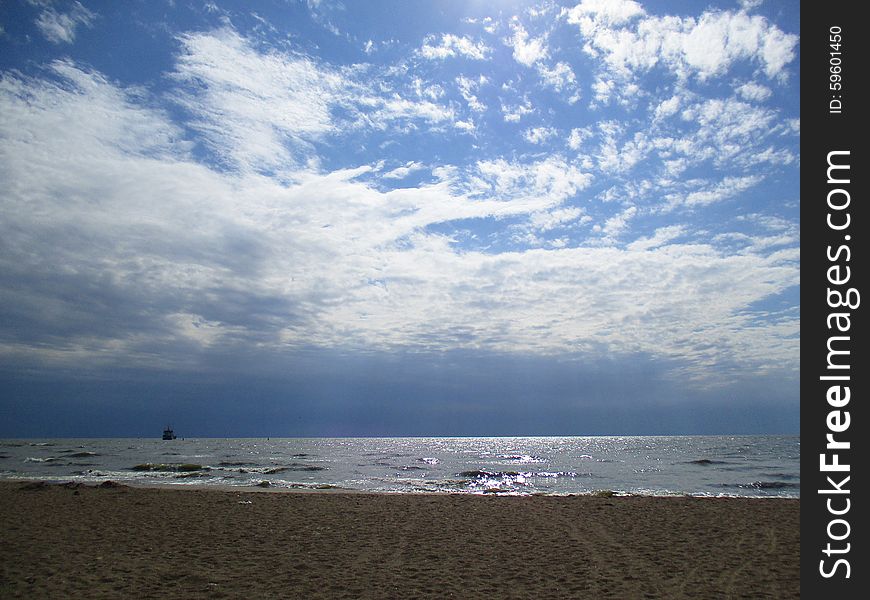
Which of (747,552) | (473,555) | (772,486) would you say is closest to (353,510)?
(473,555)

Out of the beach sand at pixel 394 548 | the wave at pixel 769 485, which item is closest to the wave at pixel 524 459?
the wave at pixel 769 485

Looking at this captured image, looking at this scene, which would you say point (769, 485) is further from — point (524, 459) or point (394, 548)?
point (524, 459)

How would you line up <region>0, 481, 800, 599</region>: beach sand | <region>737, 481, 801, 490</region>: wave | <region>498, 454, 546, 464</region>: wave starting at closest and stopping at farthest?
1. <region>0, 481, 800, 599</region>: beach sand
2. <region>737, 481, 801, 490</region>: wave
3. <region>498, 454, 546, 464</region>: wave

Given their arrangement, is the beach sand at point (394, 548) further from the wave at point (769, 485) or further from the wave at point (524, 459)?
the wave at point (524, 459)

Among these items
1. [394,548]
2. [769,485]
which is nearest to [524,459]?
[769,485]

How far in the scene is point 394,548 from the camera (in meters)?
12.4

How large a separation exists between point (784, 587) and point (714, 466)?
42243 millimetres

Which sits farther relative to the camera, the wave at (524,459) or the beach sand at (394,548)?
the wave at (524,459)

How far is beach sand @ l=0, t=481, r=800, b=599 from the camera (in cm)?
934

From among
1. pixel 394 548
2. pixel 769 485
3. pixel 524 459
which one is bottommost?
pixel 524 459

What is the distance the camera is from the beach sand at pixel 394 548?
30.7 ft

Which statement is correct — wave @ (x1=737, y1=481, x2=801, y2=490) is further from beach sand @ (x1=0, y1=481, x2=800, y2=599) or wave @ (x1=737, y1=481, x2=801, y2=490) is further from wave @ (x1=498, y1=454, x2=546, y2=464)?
wave @ (x1=498, y1=454, x2=546, y2=464)

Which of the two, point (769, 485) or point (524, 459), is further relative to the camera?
point (524, 459)

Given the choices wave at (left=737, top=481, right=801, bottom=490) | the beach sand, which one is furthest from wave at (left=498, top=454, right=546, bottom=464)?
the beach sand
